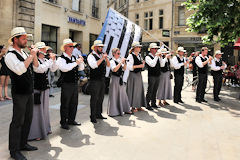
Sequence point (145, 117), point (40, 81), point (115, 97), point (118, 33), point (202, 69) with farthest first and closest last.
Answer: point (202, 69) < point (118, 33) < point (115, 97) < point (145, 117) < point (40, 81)

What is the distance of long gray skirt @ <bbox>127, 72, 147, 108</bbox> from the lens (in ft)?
24.3

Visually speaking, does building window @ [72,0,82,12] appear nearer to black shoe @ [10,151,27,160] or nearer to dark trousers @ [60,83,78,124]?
dark trousers @ [60,83,78,124]

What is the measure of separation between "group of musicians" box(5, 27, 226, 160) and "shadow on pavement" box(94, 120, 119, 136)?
0.27m

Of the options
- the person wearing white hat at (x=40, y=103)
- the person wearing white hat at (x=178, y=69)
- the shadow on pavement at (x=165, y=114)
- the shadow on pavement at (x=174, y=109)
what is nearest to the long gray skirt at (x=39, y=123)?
the person wearing white hat at (x=40, y=103)

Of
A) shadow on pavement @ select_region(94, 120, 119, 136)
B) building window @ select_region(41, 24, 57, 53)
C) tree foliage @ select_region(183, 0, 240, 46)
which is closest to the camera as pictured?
shadow on pavement @ select_region(94, 120, 119, 136)

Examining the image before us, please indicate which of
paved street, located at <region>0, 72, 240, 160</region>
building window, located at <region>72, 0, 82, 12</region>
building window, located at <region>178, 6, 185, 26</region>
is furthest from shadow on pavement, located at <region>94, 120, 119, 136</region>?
building window, located at <region>178, 6, 185, 26</region>

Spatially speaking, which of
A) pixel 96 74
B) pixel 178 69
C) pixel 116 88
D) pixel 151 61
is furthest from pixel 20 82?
pixel 178 69

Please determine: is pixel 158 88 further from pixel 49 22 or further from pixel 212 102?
pixel 49 22

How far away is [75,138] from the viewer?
4.90 metres

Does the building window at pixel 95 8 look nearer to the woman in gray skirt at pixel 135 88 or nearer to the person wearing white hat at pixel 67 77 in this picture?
the woman in gray skirt at pixel 135 88

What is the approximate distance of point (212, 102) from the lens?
9422 millimetres

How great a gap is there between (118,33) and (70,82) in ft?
11.0

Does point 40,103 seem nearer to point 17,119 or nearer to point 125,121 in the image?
point 17,119

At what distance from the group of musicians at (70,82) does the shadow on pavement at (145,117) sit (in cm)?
23
